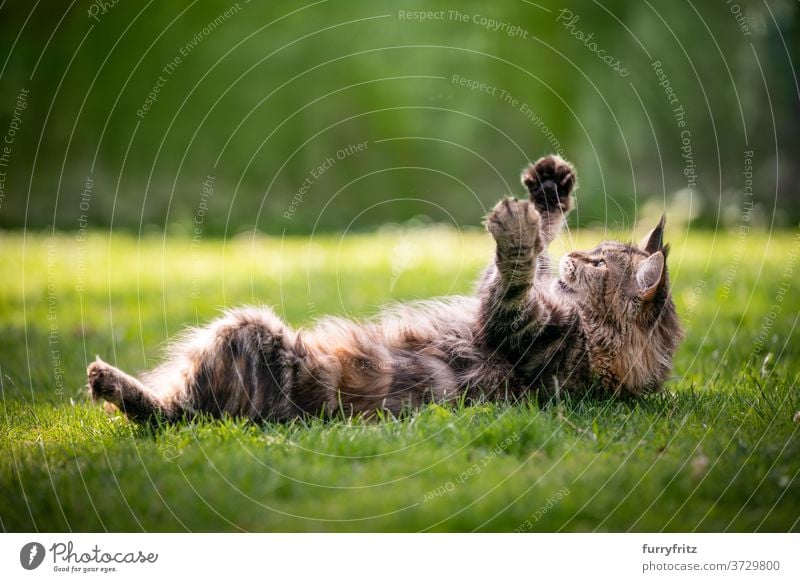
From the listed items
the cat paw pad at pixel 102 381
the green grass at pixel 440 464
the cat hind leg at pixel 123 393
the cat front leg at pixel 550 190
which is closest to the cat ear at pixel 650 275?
the green grass at pixel 440 464

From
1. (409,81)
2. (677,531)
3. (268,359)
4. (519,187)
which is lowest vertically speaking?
(677,531)

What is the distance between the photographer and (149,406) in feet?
14.2

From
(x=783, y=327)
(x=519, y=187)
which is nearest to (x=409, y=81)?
(x=519, y=187)

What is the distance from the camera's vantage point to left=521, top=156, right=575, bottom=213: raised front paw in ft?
Answer: 17.8

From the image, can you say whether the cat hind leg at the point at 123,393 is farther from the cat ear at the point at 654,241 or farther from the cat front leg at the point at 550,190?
the cat ear at the point at 654,241

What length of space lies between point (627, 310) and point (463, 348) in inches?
42.1

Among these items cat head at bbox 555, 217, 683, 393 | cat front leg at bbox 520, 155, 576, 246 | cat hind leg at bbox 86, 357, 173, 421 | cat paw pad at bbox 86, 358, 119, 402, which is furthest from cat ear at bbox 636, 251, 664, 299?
cat paw pad at bbox 86, 358, 119, 402

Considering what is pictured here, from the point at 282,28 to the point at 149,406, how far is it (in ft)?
22.5

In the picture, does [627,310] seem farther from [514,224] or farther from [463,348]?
[514,224]

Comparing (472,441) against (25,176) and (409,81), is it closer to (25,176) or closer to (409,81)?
(409,81)

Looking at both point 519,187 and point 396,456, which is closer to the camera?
point 396,456

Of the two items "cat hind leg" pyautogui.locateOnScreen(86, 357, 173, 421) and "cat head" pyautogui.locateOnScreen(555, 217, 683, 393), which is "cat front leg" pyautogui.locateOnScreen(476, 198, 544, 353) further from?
"cat hind leg" pyautogui.locateOnScreen(86, 357, 173, 421)

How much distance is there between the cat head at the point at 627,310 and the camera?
482 centimetres

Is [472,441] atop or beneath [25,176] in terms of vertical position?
beneath
